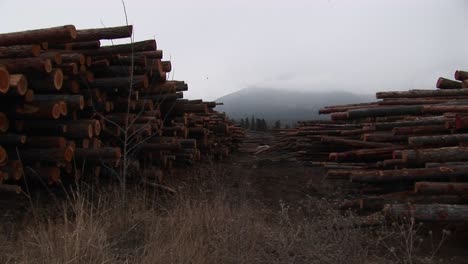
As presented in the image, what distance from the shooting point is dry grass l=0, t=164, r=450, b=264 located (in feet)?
12.5

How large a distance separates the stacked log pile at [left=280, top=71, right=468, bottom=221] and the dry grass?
2.56ft

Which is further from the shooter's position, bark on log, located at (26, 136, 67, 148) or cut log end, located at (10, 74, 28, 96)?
bark on log, located at (26, 136, 67, 148)

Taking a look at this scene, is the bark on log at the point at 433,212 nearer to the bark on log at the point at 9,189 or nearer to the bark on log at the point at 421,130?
the bark on log at the point at 421,130

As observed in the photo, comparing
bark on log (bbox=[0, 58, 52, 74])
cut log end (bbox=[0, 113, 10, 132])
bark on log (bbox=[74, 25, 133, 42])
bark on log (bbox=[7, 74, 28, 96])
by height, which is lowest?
cut log end (bbox=[0, 113, 10, 132])

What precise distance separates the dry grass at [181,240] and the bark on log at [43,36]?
2.36m

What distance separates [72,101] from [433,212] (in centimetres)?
470

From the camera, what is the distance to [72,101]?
249 inches

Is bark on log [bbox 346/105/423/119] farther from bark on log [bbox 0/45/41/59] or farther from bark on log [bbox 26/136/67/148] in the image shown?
bark on log [bbox 0/45/41/59]

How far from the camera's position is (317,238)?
4.83 m

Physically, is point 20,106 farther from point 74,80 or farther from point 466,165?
point 466,165

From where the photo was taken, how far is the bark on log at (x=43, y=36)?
245 inches

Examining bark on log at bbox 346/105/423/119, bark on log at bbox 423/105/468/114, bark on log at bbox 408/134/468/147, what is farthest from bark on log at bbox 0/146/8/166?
bark on log at bbox 423/105/468/114

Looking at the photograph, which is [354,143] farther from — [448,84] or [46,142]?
[46,142]

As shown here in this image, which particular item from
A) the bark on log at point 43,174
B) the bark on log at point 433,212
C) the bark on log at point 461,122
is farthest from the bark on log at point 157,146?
the bark on log at point 461,122
